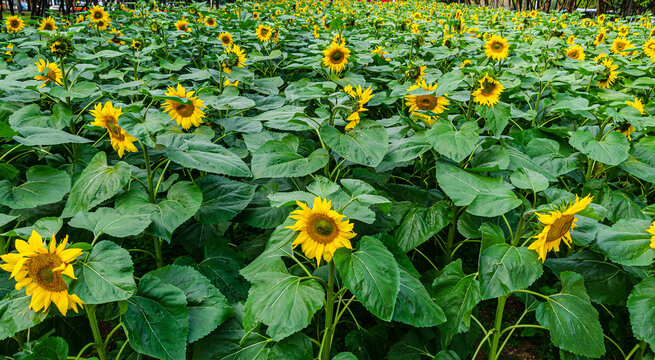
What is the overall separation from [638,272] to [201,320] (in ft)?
6.22

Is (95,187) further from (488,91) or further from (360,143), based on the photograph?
(488,91)

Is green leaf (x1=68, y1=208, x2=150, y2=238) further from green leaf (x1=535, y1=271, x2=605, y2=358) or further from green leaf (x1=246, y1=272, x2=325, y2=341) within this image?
green leaf (x1=535, y1=271, x2=605, y2=358)

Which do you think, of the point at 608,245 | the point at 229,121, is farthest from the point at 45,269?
the point at 608,245

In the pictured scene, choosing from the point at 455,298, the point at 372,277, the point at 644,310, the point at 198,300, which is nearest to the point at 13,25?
the point at 198,300

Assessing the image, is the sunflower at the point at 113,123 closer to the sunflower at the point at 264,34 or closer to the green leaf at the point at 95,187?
the green leaf at the point at 95,187

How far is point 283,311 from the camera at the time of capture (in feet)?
4.82

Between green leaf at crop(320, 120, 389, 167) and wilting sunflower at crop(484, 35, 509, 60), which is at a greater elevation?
wilting sunflower at crop(484, 35, 509, 60)

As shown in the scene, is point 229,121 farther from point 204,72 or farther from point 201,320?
point 201,320

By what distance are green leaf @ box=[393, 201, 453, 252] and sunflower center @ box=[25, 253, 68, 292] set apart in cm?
140

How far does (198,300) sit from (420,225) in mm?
1073

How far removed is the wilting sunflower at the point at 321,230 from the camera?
1441 millimetres

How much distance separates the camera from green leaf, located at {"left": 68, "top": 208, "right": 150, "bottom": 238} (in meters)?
1.57

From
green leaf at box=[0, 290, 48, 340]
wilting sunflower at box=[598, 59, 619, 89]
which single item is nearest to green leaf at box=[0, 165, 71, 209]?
green leaf at box=[0, 290, 48, 340]

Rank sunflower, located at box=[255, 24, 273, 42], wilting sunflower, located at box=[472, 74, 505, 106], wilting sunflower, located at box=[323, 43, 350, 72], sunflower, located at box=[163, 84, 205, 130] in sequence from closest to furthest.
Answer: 1. wilting sunflower, located at box=[472, 74, 505, 106]
2. sunflower, located at box=[163, 84, 205, 130]
3. wilting sunflower, located at box=[323, 43, 350, 72]
4. sunflower, located at box=[255, 24, 273, 42]
